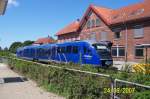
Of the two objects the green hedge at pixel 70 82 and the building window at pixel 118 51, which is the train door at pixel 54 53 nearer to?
the building window at pixel 118 51

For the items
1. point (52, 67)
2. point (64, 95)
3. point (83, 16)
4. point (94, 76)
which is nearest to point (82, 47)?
point (52, 67)

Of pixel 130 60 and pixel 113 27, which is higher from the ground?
pixel 113 27

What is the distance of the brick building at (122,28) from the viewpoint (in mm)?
43344

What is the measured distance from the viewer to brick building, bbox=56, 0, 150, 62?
4334 cm

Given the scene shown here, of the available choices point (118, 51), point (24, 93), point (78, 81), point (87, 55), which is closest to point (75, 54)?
point (87, 55)

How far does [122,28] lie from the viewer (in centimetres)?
4791

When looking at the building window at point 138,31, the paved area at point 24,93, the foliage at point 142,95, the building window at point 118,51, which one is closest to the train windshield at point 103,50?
the paved area at point 24,93

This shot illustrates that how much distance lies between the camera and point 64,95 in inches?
446

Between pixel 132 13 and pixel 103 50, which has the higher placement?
pixel 132 13

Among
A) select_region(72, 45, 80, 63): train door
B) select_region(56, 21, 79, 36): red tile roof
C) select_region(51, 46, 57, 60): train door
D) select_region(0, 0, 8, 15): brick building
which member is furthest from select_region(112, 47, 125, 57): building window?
select_region(0, 0, 8, 15): brick building

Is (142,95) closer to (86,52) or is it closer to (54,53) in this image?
(86,52)

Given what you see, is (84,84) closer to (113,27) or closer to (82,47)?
(82,47)

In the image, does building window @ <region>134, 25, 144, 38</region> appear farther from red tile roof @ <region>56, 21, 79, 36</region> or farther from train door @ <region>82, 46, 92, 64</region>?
red tile roof @ <region>56, 21, 79, 36</region>

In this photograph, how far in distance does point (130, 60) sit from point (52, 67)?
3280 centimetres
